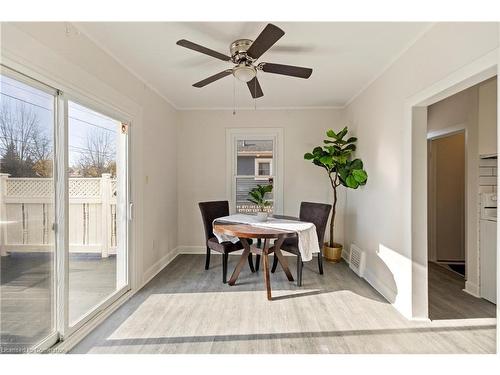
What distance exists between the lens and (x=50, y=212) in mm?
1824

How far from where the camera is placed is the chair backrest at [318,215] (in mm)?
3199

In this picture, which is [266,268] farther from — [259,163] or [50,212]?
[259,163]

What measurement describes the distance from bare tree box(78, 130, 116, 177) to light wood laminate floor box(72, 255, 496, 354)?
4.63ft

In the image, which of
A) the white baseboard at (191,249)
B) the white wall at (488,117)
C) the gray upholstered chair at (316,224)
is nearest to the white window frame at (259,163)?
the gray upholstered chair at (316,224)

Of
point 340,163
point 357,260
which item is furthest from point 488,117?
point 357,260

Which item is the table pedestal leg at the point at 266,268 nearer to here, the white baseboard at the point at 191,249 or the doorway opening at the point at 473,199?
the doorway opening at the point at 473,199

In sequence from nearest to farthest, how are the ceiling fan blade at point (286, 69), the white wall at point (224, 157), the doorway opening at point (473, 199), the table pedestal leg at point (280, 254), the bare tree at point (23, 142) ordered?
the bare tree at point (23, 142), the ceiling fan blade at point (286, 69), the doorway opening at point (473, 199), the table pedestal leg at point (280, 254), the white wall at point (224, 157)

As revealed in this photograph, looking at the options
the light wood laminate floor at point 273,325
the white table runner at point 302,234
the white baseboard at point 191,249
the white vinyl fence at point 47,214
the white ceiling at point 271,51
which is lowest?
the light wood laminate floor at point 273,325

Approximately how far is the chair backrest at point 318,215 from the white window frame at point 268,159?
0.77 metres

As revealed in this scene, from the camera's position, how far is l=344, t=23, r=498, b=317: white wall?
5.64ft

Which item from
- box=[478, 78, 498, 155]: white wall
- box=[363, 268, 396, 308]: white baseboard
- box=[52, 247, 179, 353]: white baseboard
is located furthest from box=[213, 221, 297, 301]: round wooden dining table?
box=[478, 78, 498, 155]: white wall

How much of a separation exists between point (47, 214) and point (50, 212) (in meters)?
0.02
